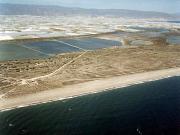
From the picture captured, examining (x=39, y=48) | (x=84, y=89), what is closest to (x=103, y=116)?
(x=84, y=89)

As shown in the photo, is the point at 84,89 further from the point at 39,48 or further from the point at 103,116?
the point at 39,48

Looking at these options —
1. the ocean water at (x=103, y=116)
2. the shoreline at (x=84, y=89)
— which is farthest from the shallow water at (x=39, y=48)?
the ocean water at (x=103, y=116)

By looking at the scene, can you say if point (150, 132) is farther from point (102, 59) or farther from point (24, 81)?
point (102, 59)

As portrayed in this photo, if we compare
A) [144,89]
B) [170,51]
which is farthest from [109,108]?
[170,51]

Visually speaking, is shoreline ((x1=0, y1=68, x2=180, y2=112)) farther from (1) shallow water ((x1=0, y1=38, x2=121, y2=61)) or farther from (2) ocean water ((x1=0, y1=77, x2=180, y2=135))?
(1) shallow water ((x1=0, y1=38, x2=121, y2=61))

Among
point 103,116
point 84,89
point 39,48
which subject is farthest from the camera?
point 39,48

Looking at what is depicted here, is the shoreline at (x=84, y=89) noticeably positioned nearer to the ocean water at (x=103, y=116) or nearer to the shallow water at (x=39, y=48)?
the ocean water at (x=103, y=116)
